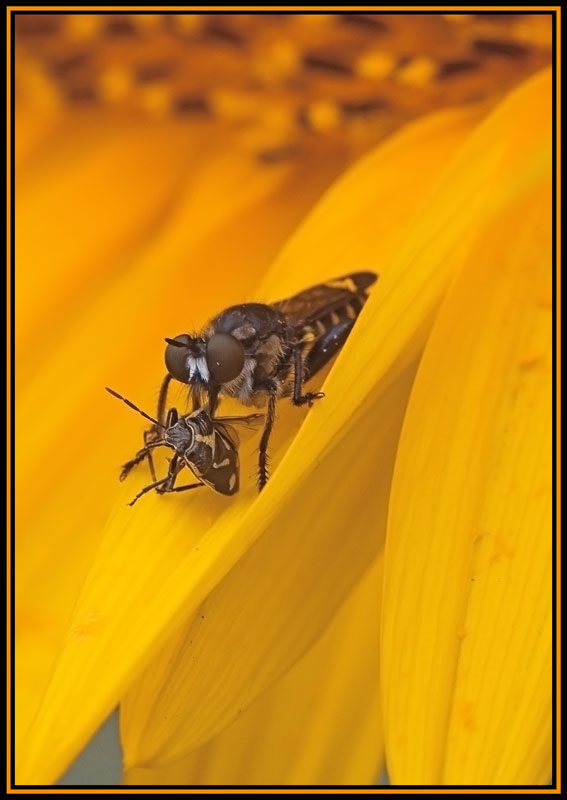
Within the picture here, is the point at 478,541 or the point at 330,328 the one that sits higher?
the point at 330,328

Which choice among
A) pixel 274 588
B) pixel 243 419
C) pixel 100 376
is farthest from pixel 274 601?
pixel 100 376

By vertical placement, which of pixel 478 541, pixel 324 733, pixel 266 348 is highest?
pixel 266 348

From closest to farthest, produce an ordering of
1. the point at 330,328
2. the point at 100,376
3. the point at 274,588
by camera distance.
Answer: the point at 274,588 < the point at 330,328 < the point at 100,376

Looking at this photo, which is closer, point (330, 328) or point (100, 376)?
point (330, 328)

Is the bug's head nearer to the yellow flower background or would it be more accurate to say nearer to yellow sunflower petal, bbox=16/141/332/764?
the yellow flower background

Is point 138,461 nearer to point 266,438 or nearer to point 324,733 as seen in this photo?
point 266,438

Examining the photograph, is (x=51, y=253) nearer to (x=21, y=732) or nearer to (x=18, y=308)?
(x=18, y=308)

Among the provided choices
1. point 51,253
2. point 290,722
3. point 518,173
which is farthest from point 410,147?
point 290,722
